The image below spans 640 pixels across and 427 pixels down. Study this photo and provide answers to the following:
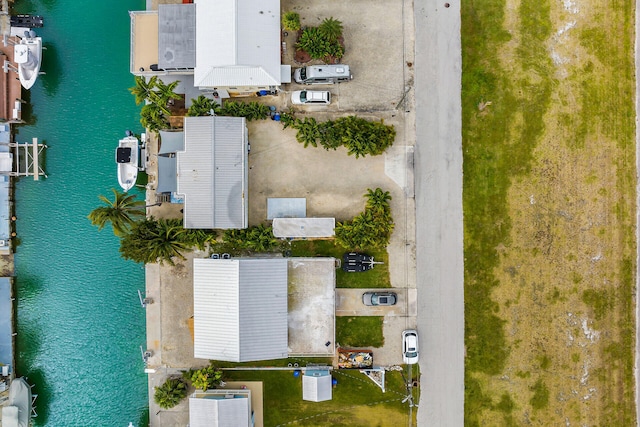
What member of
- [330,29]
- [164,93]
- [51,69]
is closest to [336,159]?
[330,29]

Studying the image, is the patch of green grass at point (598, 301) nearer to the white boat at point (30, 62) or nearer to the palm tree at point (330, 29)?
the palm tree at point (330, 29)

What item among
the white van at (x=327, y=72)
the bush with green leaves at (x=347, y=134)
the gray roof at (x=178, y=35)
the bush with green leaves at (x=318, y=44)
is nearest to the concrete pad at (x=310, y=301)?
the bush with green leaves at (x=347, y=134)

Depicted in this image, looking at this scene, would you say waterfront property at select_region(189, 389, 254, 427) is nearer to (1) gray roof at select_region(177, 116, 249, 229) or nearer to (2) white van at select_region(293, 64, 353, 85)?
(1) gray roof at select_region(177, 116, 249, 229)

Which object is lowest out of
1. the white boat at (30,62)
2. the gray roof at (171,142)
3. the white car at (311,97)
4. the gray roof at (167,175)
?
the gray roof at (167,175)

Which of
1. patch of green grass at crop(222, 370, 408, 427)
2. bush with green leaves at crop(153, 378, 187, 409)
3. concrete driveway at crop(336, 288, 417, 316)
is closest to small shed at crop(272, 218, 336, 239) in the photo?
concrete driveway at crop(336, 288, 417, 316)

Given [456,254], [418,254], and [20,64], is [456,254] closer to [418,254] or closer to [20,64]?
[418,254]

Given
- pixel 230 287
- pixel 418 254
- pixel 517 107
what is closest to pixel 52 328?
pixel 230 287
